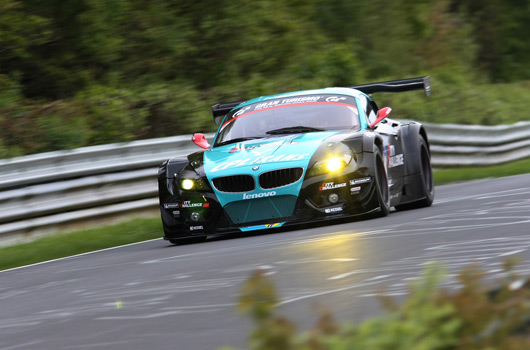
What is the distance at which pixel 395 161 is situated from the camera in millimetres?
10297

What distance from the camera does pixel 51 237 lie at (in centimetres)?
1092

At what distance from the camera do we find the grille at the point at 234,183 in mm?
8906

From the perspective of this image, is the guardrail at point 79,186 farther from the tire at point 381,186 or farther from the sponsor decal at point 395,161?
the tire at point 381,186

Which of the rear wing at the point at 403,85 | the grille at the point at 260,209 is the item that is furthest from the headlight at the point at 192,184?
the rear wing at the point at 403,85

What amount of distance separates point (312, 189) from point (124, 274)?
223 centimetres

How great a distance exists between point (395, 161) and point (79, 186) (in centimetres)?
377

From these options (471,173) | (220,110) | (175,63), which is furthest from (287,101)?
(175,63)

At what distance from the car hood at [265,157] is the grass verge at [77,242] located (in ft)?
5.20

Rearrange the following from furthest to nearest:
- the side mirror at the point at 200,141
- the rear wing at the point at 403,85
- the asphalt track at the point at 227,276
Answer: the rear wing at the point at 403,85
the side mirror at the point at 200,141
the asphalt track at the point at 227,276

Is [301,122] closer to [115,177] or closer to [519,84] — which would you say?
[115,177]

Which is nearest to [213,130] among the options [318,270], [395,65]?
[318,270]

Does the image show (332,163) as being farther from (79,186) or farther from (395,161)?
(79,186)

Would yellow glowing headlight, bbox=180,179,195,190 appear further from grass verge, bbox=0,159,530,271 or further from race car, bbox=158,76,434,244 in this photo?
grass verge, bbox=0,159,530,271

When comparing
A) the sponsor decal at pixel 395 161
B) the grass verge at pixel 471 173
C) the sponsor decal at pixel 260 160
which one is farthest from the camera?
the grass verge at pixel 471 173
